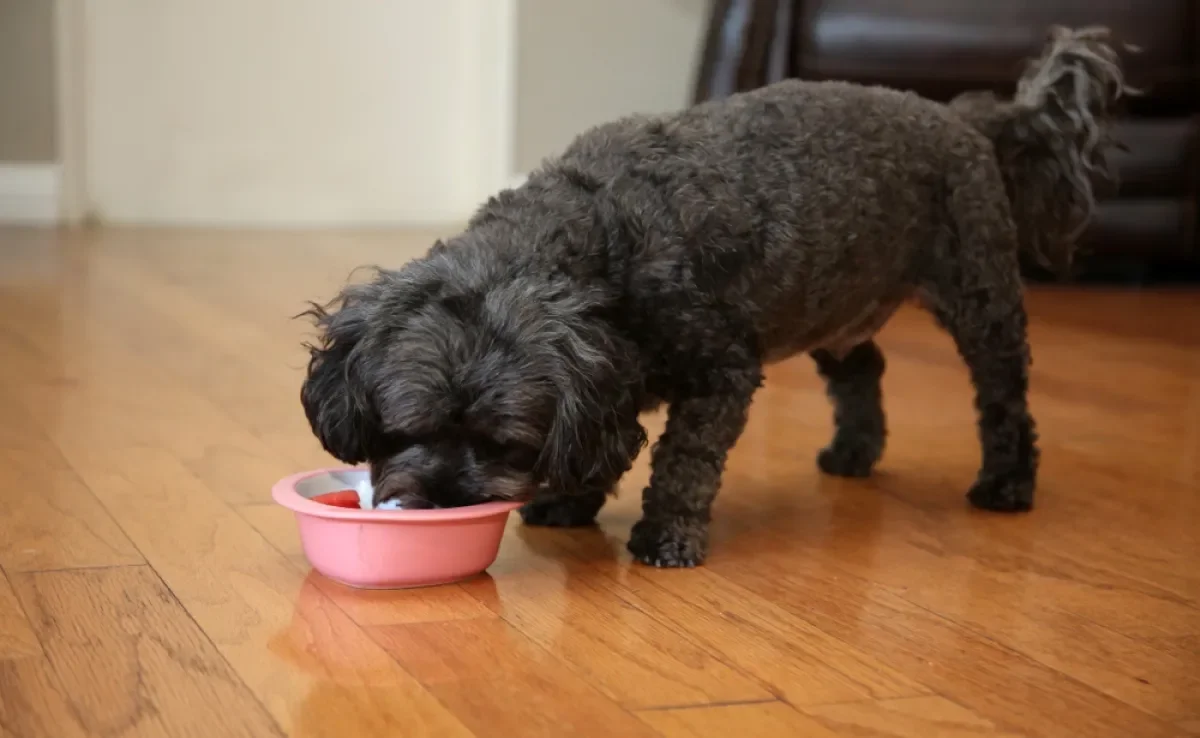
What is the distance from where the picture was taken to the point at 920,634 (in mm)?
2092

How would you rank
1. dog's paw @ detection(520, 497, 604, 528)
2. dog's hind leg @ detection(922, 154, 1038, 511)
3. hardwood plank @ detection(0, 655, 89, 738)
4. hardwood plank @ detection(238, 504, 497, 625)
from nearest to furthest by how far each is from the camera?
hardwood plank @ detection(0, 655, 89, 738) → hardwood plank @ detection(238, 504, 497, 625) → dog's paw @ detection(520, 497, 604, 528) → dog's hind leg @ detection(922, 154, 1038, 511)

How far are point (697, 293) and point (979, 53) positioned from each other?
3454 millimetres

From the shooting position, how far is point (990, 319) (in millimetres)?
2836

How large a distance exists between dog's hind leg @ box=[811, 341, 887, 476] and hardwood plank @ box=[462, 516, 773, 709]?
913mm

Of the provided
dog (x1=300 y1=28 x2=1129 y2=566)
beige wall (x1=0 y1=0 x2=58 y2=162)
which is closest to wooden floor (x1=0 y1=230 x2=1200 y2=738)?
dog (x1=300 y1=28 x2=1129 y2=566)

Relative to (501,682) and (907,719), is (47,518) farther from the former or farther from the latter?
(907,719)

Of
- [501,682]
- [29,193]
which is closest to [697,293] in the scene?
[501,682]

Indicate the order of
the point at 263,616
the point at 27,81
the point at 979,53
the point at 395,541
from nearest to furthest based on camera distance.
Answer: the point at 263,616, the point at 395,541, the point at 979,53, the point at 27,81

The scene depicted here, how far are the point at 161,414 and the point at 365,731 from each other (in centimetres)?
179

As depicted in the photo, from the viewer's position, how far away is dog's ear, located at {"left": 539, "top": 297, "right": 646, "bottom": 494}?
7.05ft

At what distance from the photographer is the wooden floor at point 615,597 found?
1770 millimetres

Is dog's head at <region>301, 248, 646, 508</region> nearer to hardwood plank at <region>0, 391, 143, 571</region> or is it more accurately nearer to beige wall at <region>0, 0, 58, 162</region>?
hardwood plank at <region>0, 391, 143, 571</region>

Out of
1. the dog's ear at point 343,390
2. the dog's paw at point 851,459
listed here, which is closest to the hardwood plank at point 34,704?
the dog's ear at point 343,390

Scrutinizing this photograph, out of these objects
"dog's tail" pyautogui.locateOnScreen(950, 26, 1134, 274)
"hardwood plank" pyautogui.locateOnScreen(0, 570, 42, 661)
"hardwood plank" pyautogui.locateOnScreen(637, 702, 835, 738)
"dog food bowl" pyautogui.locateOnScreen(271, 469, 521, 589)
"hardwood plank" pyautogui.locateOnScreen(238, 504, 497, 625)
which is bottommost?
"hardwood plank" pyautogui.locateOnScreen(238, 504, 497, 625)
